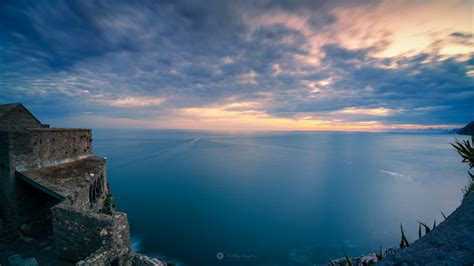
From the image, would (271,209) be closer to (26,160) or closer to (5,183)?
(26,160)

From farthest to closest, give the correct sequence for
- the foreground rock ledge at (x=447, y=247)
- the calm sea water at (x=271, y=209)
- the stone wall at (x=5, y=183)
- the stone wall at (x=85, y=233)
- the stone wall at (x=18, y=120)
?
1. the calm sea water at (x=271, y=209)
2. the stone wall at (x=18, y=120)
3. the stone wall at (x=5, y=183)
4. the stone wall at (x=85, y=233)
5. the foreground rock ledge at (x=447, y=247)

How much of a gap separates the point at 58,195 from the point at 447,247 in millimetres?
12896

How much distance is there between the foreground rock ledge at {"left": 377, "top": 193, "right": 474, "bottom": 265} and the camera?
5.21 feet

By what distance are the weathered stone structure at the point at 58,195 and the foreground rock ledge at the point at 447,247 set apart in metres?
8.81

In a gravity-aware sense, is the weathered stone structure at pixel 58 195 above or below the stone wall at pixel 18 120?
below

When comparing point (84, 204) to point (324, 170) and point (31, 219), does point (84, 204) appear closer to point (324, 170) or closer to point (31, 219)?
point (31, 219)

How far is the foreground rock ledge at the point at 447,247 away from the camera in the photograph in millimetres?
1589

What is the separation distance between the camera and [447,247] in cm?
173

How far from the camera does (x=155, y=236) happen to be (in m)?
20.7

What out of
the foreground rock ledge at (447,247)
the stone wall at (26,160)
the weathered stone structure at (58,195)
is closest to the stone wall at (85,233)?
the weathered stone structure at (58,195)

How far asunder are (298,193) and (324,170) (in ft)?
71.7

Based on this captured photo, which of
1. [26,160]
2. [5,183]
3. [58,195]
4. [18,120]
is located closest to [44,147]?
[26,160]

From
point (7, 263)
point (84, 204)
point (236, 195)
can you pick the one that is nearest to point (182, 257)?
point (84, 204)

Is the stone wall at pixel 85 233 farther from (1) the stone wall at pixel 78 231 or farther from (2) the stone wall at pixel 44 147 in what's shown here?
(2) the stone wall at pixel 44 147
